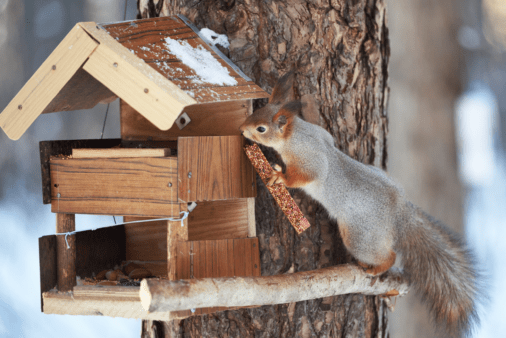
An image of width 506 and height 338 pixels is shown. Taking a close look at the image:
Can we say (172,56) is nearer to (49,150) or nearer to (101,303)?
(49,150)

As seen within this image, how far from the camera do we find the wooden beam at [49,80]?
1109 mm

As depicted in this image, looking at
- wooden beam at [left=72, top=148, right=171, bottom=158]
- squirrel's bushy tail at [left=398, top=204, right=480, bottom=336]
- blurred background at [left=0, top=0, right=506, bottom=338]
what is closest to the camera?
Answer: wooden beam at [left=72, top=148, right=171, bottom=158]

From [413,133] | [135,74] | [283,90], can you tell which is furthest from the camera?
[413,133]

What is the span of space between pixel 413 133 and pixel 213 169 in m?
1.73

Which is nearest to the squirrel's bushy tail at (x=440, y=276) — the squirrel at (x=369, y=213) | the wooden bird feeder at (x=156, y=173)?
the squirrel at (x=369, y=213)

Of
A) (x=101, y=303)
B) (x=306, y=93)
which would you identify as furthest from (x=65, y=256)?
(x=306, y=93)

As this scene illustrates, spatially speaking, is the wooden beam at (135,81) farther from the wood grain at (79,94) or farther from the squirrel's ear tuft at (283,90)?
the squirrel's ear tuft at (283,90)

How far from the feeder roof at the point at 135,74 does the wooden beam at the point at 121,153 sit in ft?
0.46

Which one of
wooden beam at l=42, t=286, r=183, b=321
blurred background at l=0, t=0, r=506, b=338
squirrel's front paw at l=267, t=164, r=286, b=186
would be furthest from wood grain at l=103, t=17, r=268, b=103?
blurred background at l=0, t=0, r=506, b=338

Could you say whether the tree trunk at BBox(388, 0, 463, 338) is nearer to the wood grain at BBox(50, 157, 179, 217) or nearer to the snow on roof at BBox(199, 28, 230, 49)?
the snow on roof at BBox(199, 28, 230, 49)

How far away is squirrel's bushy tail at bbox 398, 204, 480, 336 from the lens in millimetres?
1389

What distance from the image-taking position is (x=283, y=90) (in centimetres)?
130

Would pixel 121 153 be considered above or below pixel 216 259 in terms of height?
above

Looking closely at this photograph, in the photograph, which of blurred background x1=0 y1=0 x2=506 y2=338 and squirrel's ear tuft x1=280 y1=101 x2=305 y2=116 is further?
blurred background x1=0 y1=0 x2=506 y2=338
